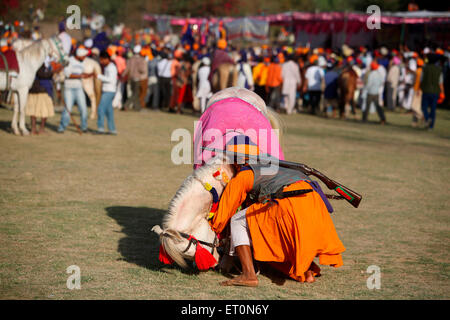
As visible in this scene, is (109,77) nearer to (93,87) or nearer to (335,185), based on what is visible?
(93,87)

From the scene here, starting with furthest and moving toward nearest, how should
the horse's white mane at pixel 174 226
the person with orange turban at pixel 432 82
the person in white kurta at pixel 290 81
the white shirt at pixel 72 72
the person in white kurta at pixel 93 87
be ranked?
1. the person in white kurta at pixel 290 81
2. the person with orange turban at pixel 432 82
3. the person in white kurta at pixel 93 87
4. the white shirt at pixel 72 72
5. the horse's white mane at pixel 174 226

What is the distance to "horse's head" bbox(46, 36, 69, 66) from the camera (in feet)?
42.2

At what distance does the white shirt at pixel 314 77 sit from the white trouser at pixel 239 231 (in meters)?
15.4

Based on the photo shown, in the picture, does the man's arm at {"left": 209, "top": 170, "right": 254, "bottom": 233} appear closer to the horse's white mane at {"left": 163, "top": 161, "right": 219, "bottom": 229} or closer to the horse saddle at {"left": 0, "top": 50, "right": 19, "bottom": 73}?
the horse's white mane at {"left": 163, "top": 161, "right": 219, "bottom": 229}

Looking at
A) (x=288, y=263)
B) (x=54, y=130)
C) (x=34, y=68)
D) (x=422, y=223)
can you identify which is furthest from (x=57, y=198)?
(x=54, y=130)

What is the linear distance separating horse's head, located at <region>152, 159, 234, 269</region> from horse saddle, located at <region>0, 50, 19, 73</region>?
854 cm

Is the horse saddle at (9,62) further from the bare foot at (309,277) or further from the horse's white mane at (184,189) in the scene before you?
the bare foot at (309,277)

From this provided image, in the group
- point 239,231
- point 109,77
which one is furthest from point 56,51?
point 239,231

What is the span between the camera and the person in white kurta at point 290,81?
Answer: 19812 mm

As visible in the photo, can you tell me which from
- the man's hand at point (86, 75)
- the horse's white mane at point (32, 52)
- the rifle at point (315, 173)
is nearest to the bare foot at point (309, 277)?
the rifle at point (315, 173)

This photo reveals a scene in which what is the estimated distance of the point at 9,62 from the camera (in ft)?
40.2

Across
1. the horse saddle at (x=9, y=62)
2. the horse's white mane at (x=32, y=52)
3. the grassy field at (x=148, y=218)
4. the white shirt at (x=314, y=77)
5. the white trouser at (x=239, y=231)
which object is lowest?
the grassy field at (x=148, y=218)

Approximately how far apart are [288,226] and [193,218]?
785 millimetres

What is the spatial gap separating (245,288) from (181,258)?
600mm
